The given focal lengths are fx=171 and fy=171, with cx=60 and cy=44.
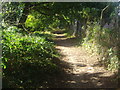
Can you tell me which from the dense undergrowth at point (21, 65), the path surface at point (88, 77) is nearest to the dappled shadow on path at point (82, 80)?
the path surface at point (88, 77)

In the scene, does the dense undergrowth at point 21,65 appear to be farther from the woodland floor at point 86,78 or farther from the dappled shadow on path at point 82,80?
the woodland floor at point 86,78

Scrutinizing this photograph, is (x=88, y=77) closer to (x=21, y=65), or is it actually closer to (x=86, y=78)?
(x=86, y=78)

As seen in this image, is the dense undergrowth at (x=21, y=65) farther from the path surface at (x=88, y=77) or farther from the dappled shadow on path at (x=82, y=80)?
the path surface at (x=88, y=77)

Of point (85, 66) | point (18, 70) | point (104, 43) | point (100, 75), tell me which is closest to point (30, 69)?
point (18, 70)

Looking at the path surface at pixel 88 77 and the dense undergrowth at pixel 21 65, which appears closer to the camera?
the dense undergrowth at pixel 21 65

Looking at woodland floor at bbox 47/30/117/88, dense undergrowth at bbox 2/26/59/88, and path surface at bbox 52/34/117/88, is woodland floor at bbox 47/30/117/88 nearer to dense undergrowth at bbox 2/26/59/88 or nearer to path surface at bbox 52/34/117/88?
path surface at bbox 52/34/117/88

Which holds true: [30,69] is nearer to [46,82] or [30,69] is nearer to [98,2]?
[46,82]

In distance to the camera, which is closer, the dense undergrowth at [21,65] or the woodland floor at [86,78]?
the dense undergrowth at [21,65]

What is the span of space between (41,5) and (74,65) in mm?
7733

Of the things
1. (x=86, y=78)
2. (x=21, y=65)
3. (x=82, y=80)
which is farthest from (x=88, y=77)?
(x=21, y=65)

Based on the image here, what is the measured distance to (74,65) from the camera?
8016 mm

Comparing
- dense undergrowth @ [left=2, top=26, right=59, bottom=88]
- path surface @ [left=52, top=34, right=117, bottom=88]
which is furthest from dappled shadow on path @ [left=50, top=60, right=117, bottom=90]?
dense undergrowth @ [left=2, top=26, right=59, bottom=88]

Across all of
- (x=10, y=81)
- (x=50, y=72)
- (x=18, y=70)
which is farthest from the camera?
(x=50, y=72)

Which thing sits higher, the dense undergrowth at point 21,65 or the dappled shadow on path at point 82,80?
the dense undergrowth at point 21,65
